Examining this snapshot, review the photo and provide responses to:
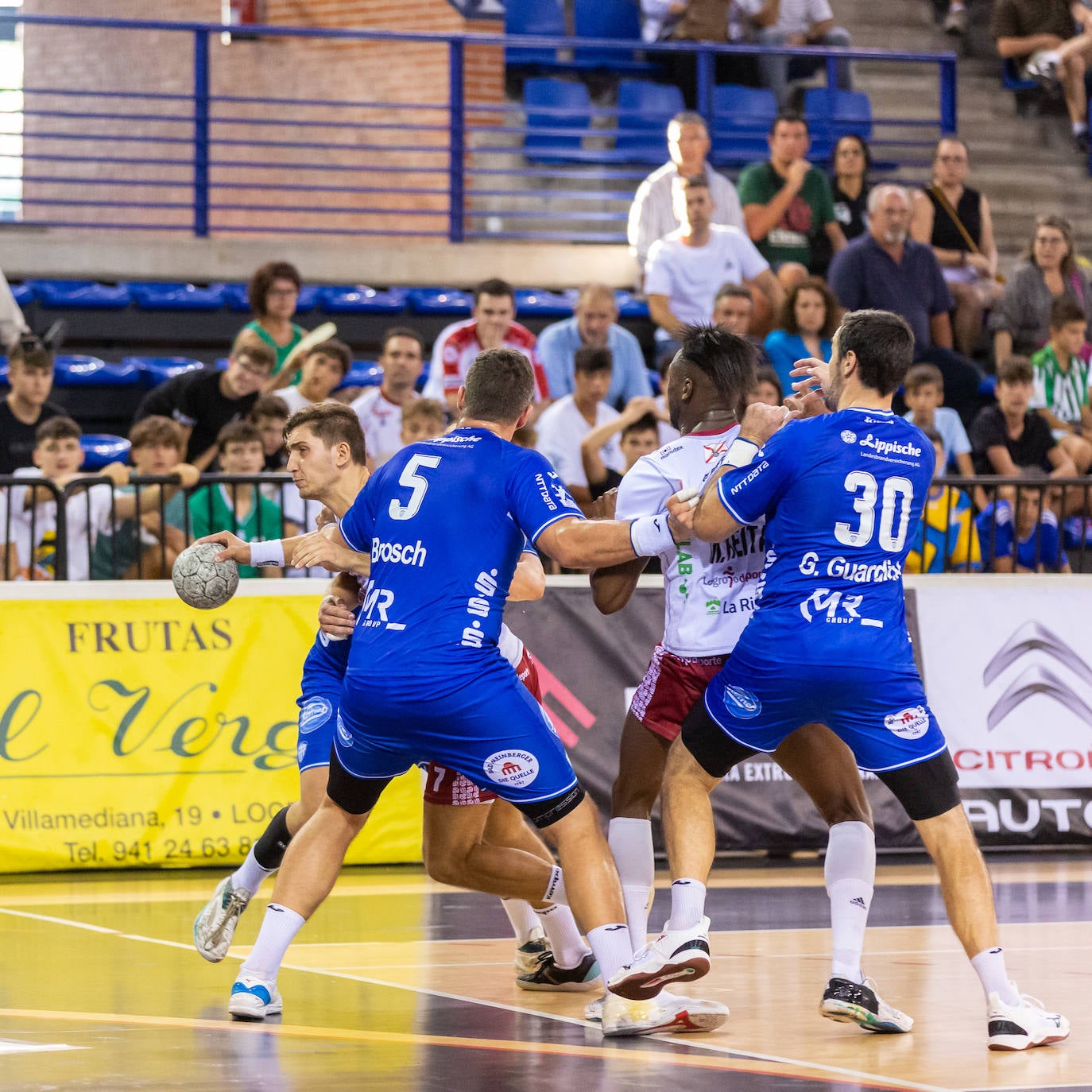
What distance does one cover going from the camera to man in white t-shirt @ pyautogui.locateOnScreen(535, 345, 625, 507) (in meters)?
12.7

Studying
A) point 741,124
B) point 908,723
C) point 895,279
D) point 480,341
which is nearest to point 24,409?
point 480,341

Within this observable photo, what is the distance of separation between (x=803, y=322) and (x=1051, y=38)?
748 cm

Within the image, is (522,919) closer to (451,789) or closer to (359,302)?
(451,789)

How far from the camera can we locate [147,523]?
11.6 metres

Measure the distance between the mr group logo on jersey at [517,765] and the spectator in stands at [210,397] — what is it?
22.6 feet

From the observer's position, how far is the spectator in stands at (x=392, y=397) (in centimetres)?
1262

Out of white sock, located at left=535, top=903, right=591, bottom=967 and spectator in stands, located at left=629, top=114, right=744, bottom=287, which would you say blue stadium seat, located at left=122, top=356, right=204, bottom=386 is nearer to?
spectator in stands, located at left=629, top=114, right=744, bottom=287

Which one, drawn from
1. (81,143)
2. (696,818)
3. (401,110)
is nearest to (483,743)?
(696,818)

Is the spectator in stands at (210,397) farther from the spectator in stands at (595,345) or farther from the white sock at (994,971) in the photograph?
the white sock at (994,971)

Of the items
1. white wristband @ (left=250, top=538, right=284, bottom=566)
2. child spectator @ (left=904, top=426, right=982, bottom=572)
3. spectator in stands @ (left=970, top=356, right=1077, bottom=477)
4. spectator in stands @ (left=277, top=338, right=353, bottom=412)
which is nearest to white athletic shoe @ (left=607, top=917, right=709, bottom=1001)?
white wristband @ (left=250, top=538, right=284, bottom=566)

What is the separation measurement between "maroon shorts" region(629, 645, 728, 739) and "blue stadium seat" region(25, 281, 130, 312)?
980 centimetres

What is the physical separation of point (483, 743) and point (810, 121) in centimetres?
1371

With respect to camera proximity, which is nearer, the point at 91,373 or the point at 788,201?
the point at 91,373

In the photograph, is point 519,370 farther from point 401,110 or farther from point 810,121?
point 401,110
